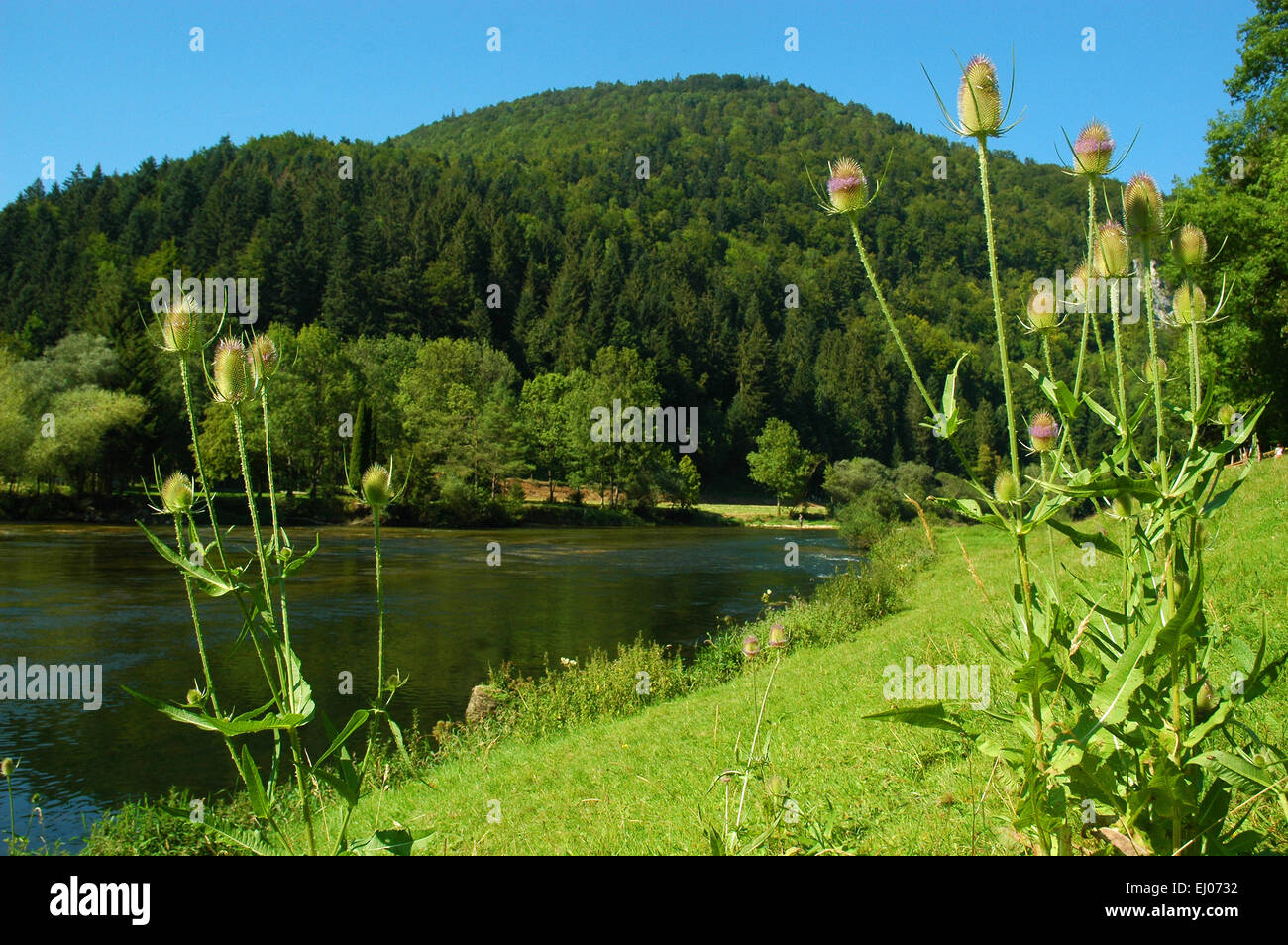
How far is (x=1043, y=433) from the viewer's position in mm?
3258

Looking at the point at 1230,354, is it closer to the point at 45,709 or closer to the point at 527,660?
the point at 527,660

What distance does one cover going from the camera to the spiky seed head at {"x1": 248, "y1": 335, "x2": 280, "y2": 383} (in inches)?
110

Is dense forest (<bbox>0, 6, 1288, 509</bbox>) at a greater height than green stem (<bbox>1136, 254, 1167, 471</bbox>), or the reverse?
dense forest (<bbox>0, 6, 1288, 509</bbox>)

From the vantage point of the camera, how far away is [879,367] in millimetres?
115938

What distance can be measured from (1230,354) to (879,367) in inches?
3801

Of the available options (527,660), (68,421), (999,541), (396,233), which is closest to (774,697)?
(527,660)

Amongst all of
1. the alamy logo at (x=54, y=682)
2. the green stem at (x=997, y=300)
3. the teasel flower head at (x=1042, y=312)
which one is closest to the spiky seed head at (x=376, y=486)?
the green stem at (x=997, y=300)

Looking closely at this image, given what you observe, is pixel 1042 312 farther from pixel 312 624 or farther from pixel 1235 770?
pixel 312 624

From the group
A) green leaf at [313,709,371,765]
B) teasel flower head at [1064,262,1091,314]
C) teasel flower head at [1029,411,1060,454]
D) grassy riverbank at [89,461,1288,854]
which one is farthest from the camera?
grassy riverbank at [89,461,1288,854]

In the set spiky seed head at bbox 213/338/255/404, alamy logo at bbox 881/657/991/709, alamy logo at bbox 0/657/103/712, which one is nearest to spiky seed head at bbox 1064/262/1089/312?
spiky seed head at bbox 213/338/255/404

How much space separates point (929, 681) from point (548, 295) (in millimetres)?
106128

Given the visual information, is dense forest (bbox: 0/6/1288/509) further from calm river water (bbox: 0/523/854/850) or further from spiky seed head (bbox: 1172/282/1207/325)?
spiky seed head (bbox: 1172/282/1207/325)
